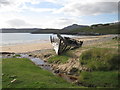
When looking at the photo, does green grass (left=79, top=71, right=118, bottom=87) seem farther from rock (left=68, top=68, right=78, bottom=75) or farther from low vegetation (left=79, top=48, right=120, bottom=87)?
rock (left=68, top=68, right=78, bottom=75)

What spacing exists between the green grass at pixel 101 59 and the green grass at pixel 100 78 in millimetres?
1440

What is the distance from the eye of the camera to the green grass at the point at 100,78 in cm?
2440

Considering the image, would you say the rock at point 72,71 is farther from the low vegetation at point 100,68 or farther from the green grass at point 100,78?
the green grass at point 100,78

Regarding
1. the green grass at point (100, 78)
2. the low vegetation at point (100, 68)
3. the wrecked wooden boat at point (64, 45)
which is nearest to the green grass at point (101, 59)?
the low vegetation at point (100, 68)

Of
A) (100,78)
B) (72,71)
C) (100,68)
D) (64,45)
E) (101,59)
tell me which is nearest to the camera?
(100,78)

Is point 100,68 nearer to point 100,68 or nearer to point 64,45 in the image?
point 100,68

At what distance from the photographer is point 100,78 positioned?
25844 millimetres

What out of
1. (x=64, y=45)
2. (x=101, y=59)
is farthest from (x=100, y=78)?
(x=64, y=45)

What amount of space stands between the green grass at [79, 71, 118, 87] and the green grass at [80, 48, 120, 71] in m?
1.44

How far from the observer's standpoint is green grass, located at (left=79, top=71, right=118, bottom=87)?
2440 cm

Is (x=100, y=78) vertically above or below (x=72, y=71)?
above

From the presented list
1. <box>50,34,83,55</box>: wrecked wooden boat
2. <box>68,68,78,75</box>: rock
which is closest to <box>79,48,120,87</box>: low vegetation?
<box>68,68,78,75</box>: rock

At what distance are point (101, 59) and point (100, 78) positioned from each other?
4.96 metres

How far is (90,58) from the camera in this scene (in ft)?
106
